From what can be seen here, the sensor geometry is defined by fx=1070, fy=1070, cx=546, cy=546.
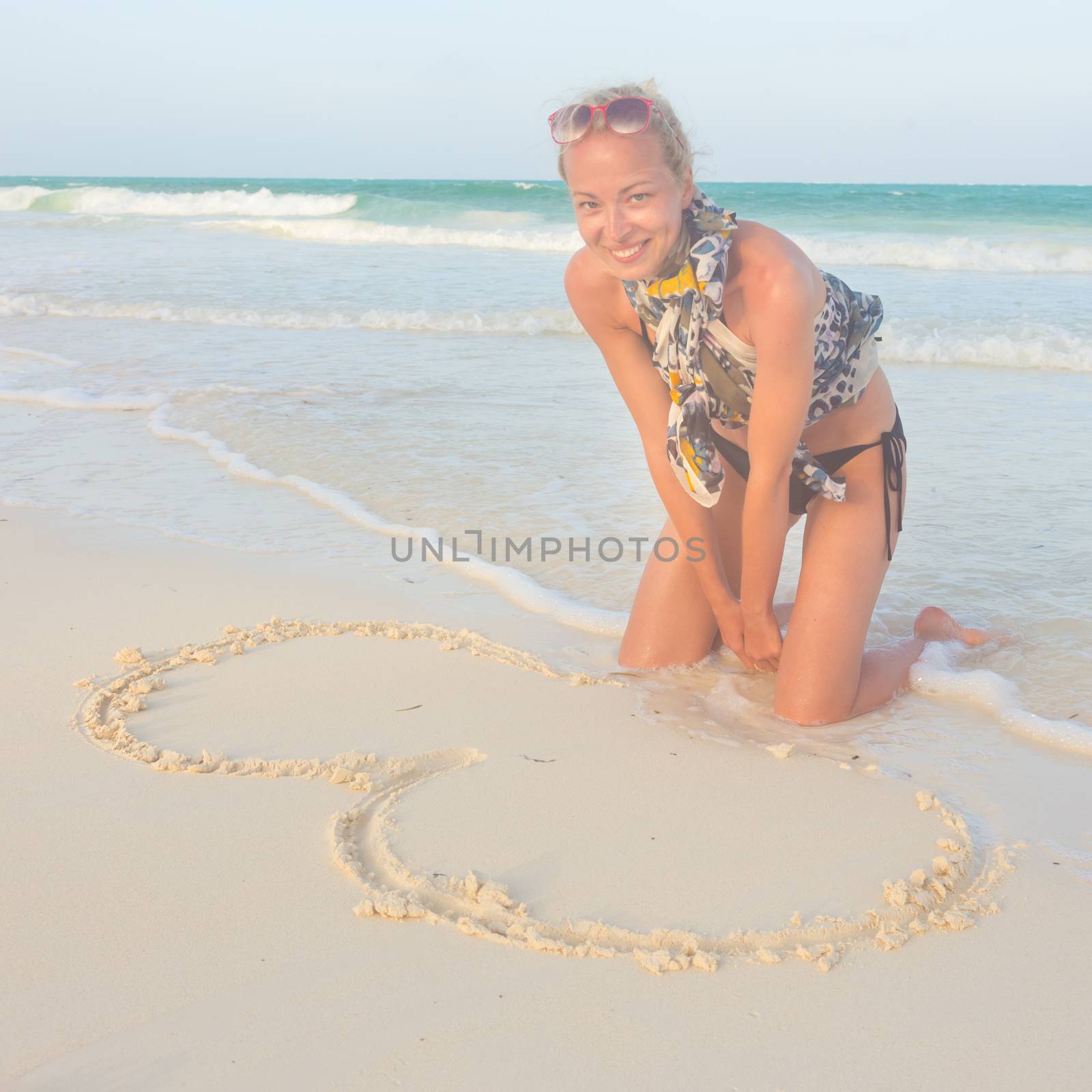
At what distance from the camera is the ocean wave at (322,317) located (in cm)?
1068

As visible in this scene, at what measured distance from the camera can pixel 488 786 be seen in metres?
2.69

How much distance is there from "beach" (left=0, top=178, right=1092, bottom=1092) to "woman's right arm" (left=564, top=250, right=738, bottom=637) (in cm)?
39

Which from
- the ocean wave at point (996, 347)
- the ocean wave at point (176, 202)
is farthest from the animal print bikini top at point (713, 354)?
the ocean wave at point (176, 202)

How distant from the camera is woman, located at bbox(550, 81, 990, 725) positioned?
8.75 ft

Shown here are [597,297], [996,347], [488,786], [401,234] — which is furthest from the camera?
[401,234]

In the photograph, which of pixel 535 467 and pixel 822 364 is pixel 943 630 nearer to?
pixel 822 364

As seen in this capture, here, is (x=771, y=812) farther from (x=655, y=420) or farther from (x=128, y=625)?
(x=128, y=625)

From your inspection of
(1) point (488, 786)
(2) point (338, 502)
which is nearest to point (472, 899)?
(1) point (488, 786)

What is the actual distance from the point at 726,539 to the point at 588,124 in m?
1.46

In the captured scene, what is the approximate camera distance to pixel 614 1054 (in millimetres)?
1784

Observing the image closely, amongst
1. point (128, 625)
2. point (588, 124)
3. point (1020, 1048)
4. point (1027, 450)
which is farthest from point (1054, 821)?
point (1027, 450)

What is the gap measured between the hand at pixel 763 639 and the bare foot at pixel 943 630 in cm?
62

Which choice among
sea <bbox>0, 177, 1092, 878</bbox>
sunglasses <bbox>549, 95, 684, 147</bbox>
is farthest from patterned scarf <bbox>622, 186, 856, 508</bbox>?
sea <bbox>0, 177, 1092, 878</bbox>

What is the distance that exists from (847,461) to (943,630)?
760 mm
